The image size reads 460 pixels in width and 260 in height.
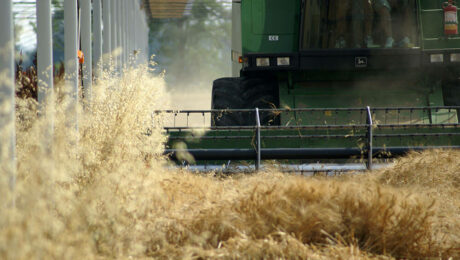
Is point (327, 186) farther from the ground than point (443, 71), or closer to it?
closer to it

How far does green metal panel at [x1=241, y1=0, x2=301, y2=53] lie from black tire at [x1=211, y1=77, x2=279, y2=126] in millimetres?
595

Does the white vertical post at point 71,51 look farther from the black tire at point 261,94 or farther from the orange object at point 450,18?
the orange object at point 450,18

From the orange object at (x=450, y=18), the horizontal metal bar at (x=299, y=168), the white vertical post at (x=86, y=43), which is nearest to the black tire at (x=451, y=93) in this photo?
the orange object at (x=450, y=18)

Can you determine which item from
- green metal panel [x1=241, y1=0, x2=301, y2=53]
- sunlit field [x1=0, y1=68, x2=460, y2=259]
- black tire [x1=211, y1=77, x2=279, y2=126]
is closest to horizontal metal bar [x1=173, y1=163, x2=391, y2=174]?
black tire [x1=211, y1=77, x2=279, y2=126]

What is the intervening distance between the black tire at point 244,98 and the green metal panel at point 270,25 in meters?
0.59

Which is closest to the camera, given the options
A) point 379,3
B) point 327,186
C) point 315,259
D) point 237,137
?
point 315,259

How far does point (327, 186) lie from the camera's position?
5043mm

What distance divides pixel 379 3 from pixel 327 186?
6.29m

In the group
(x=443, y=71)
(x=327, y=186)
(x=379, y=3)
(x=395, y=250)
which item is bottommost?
(x=395, y=250)

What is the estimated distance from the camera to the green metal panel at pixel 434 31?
1119cm

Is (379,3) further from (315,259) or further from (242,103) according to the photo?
(315,259)

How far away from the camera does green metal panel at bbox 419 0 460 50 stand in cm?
1119

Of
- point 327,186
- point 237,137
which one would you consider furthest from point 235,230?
point 237,137

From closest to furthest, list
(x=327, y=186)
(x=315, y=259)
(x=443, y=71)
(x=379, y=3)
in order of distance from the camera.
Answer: (x=315, y=259) → (x=327, y=186) → (x=379, y=3) → (x=443, y=71)
